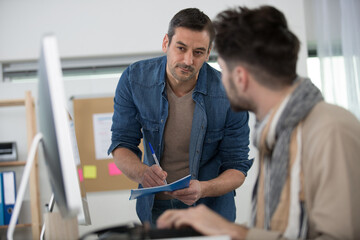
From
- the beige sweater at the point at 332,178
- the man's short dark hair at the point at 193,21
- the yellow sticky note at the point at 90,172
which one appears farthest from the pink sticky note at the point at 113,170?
the beige sweater at the point at 332,178

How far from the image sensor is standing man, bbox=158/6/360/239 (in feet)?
2.75

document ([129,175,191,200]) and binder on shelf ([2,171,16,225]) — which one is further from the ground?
document ([129,175,191,200])

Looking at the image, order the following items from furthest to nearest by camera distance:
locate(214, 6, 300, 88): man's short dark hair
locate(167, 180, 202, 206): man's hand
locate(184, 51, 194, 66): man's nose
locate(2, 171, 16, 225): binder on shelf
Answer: locate(2, 171, 16, 225): binder on shelf → locate(184, 51, 194, 66): man's nose → locate(167, 180, 202, 206): man's hand → locate(214, 6, 300, 88): man's short dark hair

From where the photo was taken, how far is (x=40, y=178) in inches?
139

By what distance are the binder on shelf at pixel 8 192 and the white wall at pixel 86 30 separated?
0.30 metres

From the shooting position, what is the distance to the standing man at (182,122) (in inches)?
68.2

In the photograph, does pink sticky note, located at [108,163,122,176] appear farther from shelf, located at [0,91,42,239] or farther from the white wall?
shelf, located at [0,91,42,239]

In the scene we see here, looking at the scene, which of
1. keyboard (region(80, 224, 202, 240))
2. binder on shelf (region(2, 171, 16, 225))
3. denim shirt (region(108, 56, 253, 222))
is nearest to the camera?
keyboard (region(80, 224, 202, 240))

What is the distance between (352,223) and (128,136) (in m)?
1.18

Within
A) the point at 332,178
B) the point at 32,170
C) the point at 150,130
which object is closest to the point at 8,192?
the point at 32,170

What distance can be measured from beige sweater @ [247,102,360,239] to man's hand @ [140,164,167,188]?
0.72 m

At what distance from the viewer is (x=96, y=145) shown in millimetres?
3523

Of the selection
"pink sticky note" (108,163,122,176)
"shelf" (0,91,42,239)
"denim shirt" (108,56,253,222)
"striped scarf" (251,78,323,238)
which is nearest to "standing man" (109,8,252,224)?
"denim shirt" (108,56,253,222)

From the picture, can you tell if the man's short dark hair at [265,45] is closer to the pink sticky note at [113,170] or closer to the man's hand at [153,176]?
the man's hand at [153,176]
